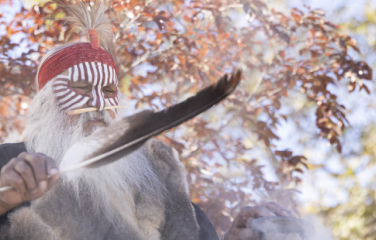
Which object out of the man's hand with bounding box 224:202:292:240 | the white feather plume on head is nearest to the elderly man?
the man's hand with bounding box 224:202:292:240

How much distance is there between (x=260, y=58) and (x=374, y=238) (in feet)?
29.6

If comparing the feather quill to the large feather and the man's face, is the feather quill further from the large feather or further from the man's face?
the man's face

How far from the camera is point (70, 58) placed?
6.62 feet

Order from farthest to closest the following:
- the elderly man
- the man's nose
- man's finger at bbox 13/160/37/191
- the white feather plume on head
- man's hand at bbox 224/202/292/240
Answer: the white feather plume on head → the man's nose → man's hand at bbox 224/202/292/240 → the elderly man → man's finger at bbox 13/160/37/191

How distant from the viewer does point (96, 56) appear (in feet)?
6.75

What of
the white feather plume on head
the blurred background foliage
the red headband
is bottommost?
the blurred background foliage

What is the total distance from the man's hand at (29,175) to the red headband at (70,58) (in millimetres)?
1113

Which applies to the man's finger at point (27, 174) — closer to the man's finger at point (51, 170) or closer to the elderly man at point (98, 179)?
the man's finger at point (51, 170)

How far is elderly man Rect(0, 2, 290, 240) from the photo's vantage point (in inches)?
67.4

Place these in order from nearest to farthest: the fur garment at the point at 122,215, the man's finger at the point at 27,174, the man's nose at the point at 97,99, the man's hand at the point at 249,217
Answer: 1. the man's finger at the point at 27,174
2. the fur garment at the point at 122,215
3. the man's hand at the point at 249,217
4. the man's nose at the point at 97,99

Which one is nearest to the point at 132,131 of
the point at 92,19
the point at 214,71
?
the point at 92,19

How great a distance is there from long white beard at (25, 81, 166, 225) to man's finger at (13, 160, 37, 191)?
0.83m

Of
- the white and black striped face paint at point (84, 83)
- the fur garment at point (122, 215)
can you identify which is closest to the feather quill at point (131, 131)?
the fur garment at point (122, 215)

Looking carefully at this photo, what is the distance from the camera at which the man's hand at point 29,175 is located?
39.6 inches
